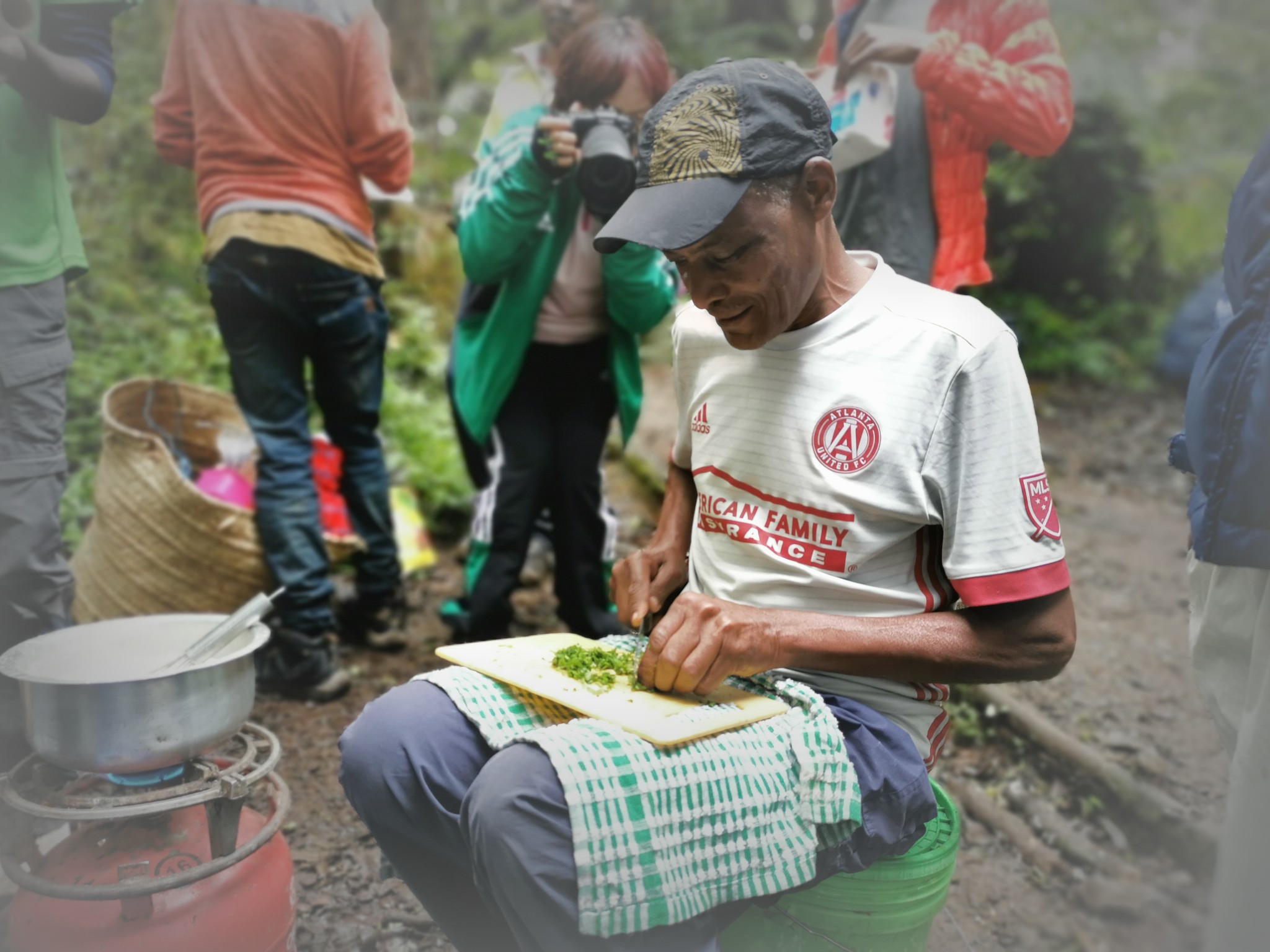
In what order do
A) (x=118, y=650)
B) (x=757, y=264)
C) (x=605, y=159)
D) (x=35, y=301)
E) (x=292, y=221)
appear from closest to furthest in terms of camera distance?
(x=757, y=264), (x=118, y=650), (x=35, y=301), (x=605, y=159), (x=292, y=221)

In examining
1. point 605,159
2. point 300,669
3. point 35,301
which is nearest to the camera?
point 35,301

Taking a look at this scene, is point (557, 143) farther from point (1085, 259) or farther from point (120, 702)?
point (1085, 259)

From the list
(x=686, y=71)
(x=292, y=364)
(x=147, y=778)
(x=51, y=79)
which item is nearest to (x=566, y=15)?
(x=292, y=364)

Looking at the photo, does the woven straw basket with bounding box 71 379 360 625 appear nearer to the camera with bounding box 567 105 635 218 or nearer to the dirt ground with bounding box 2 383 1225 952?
the dirt ground with bounding box 2 383 1225 952

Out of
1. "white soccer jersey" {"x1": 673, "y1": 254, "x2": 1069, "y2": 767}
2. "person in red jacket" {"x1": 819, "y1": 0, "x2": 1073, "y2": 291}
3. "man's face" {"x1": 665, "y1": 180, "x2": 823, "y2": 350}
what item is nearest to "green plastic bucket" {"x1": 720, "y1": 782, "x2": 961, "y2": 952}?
"white soccer jersey" {"x1": 673, "y1": 254, "x2": 1069, "y2": 767}

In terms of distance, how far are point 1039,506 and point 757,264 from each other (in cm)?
62

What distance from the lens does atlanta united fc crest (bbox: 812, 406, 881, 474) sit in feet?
5.38

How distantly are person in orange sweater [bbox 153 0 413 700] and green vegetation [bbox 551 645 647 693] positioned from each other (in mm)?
1742

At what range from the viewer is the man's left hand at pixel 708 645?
155cm

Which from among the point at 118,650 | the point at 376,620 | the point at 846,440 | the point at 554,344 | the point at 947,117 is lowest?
the point at 376,620

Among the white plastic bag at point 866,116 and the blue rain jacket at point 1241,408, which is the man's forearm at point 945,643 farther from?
the white plastic bag at point 866,116

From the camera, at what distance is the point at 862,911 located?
164cm

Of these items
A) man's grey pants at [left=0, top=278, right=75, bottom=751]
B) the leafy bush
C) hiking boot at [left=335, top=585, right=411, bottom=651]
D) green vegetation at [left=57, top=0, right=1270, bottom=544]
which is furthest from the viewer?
the leafy bush

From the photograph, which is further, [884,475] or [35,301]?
[35,301]
